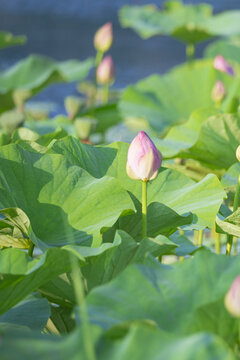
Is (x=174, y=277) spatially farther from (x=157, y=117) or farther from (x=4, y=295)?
(x=157, y=117)

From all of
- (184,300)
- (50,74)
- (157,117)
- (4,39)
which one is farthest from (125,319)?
(4,39)

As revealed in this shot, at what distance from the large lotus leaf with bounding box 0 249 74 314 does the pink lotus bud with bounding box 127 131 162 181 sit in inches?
5.5

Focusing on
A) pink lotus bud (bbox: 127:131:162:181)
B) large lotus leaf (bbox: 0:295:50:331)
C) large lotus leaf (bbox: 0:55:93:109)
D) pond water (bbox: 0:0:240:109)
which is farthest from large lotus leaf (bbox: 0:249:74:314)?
pond water (bbox: 0:0:240:109)

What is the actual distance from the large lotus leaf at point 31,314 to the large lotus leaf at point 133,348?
0.20m

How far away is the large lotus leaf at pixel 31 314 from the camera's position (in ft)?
2.05

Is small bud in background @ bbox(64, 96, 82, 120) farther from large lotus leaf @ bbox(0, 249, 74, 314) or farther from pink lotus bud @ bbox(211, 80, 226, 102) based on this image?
large lotus leaf @ bbox(0, 249, 74, 314)

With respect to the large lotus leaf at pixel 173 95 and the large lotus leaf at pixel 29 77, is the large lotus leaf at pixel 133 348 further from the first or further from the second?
the large lotus leaf at pixel 29 77

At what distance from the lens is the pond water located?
524 cm

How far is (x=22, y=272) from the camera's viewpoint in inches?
23.0

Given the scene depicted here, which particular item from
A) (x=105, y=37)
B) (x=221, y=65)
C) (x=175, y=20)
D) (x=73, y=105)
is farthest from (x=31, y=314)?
(x=175, y=20)

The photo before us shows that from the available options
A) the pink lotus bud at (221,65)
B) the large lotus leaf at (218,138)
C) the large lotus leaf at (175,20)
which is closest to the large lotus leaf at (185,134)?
the large lotus leaf at (218,138)

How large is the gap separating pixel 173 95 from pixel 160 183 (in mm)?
1063

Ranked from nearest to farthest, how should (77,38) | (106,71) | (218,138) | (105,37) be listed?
(218,138) → (105,37) → (106,71) → (77,38)

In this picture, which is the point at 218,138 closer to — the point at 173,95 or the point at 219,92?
the point at 219,92
